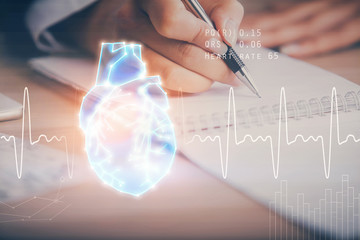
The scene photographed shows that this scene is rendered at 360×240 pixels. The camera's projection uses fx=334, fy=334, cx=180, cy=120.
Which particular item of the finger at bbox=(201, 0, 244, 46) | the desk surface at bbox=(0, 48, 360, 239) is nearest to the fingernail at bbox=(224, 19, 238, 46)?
the finger at bbox=(201, 0, 244, 46)

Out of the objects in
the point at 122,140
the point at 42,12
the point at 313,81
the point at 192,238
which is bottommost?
the point at 192,238

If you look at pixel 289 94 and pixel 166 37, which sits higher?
pixel 166 37

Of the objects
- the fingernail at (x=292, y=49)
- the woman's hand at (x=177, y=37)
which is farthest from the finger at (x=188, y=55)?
the fingernail at (x=292, y=49)

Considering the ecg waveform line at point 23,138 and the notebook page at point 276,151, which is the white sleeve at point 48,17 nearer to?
the ecg waveform line at point 23,138

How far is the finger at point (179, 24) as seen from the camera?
23.6 inches

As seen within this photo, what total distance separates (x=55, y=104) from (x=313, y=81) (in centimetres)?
48

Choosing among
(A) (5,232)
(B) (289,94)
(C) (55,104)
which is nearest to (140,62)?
(C) (55,104)

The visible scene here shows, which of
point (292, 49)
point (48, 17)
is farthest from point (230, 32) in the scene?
point (48, 17)

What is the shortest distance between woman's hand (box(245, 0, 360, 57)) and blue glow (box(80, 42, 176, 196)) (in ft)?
0.75

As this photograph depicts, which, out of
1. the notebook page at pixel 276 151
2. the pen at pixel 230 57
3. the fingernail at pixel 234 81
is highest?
the pen at pixel 230 57

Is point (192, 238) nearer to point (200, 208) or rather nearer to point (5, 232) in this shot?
point (200, 208)

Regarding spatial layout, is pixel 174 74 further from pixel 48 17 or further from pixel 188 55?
pixel 48 17

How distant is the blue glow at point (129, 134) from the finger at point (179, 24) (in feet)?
0.31

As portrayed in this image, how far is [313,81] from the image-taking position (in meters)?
0.62
